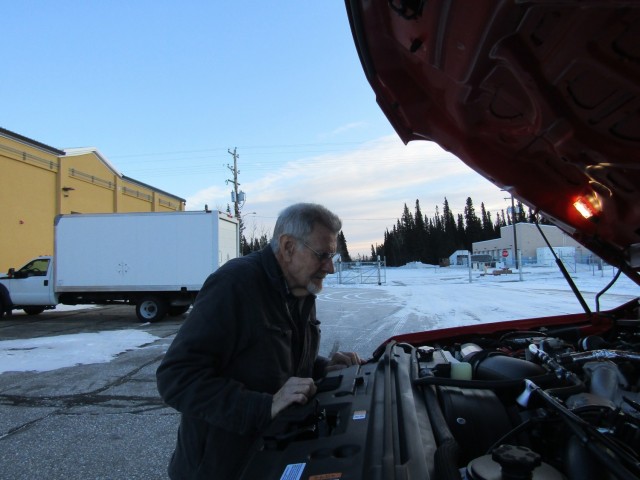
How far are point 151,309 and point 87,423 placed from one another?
797cm

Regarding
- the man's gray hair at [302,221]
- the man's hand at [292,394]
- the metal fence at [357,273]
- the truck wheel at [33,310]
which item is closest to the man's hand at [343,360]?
the man's hand at [292,394]

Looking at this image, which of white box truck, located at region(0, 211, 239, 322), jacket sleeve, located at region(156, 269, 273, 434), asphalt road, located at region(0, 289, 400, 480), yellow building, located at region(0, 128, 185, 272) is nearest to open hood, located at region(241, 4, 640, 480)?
jacket sleeve, located at region(156, 269, 273, 434)

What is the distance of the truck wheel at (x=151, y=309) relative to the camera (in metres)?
11.4

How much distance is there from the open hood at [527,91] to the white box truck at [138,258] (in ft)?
32.1

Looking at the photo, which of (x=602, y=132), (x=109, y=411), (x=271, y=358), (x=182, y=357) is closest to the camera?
(x=182, y=357)

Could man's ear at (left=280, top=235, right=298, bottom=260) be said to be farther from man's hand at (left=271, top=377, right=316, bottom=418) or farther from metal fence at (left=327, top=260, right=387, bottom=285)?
metal fence at (left=327, top=260, right=387, bottom=285)

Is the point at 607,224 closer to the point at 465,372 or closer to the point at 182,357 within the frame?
the point at 465,372

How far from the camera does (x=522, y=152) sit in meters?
2.18

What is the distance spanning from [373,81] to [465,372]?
126cm

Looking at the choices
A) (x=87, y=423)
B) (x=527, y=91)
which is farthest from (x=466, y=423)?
(x=87, y=423)

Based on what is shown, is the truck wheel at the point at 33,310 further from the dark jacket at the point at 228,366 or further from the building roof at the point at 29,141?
the dark jacket at the point at 228,366

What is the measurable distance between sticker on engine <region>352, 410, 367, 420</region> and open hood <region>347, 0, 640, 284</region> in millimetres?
1226

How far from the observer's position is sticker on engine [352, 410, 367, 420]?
4.64 ft

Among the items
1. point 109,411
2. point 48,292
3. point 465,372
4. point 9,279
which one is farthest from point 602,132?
point 9,279
